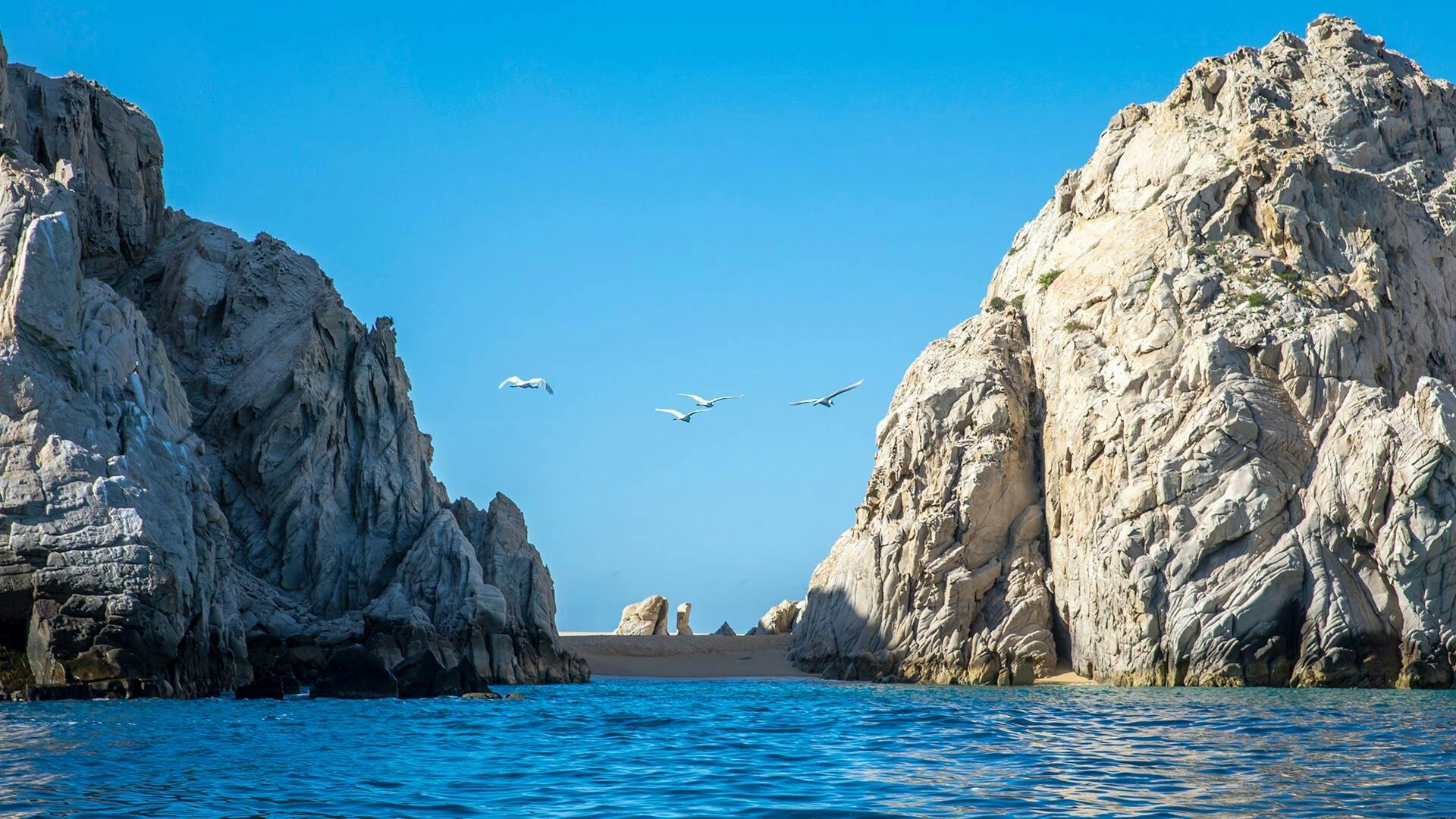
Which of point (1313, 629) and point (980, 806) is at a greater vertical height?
point (1313, 629)

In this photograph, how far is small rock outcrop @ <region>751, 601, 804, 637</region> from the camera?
283ft

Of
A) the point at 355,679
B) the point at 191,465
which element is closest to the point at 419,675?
the point at 355,679

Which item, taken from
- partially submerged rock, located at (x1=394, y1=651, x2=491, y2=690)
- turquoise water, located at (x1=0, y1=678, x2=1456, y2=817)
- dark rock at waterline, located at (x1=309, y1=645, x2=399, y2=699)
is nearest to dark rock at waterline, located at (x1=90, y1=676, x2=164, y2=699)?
turquoise water, located at (x1=0, y1=678, x2=1456, y2=817)

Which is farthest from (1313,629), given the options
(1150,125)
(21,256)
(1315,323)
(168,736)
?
(21,256)

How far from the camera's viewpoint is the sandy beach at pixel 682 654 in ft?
228

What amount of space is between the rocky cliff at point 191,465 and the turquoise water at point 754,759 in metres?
4.90

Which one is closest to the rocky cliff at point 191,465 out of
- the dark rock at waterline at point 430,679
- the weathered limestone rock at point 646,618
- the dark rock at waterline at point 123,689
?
the dark rock at waterline at point 123,689

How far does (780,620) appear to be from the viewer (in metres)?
86.2

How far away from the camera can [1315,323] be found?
4606cm

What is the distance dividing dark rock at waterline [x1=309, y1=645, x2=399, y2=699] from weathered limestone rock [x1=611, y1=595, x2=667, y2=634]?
1848 inches

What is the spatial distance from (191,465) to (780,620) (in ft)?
156

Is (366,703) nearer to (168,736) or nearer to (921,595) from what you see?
(168,736)

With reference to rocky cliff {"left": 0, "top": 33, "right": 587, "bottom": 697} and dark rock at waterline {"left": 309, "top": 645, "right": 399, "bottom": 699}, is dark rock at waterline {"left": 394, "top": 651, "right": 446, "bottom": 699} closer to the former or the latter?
dark rock at waterline {"left": 309, "top": 645, "right": 399, "bottom": 699}

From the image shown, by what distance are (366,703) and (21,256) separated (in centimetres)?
1724
